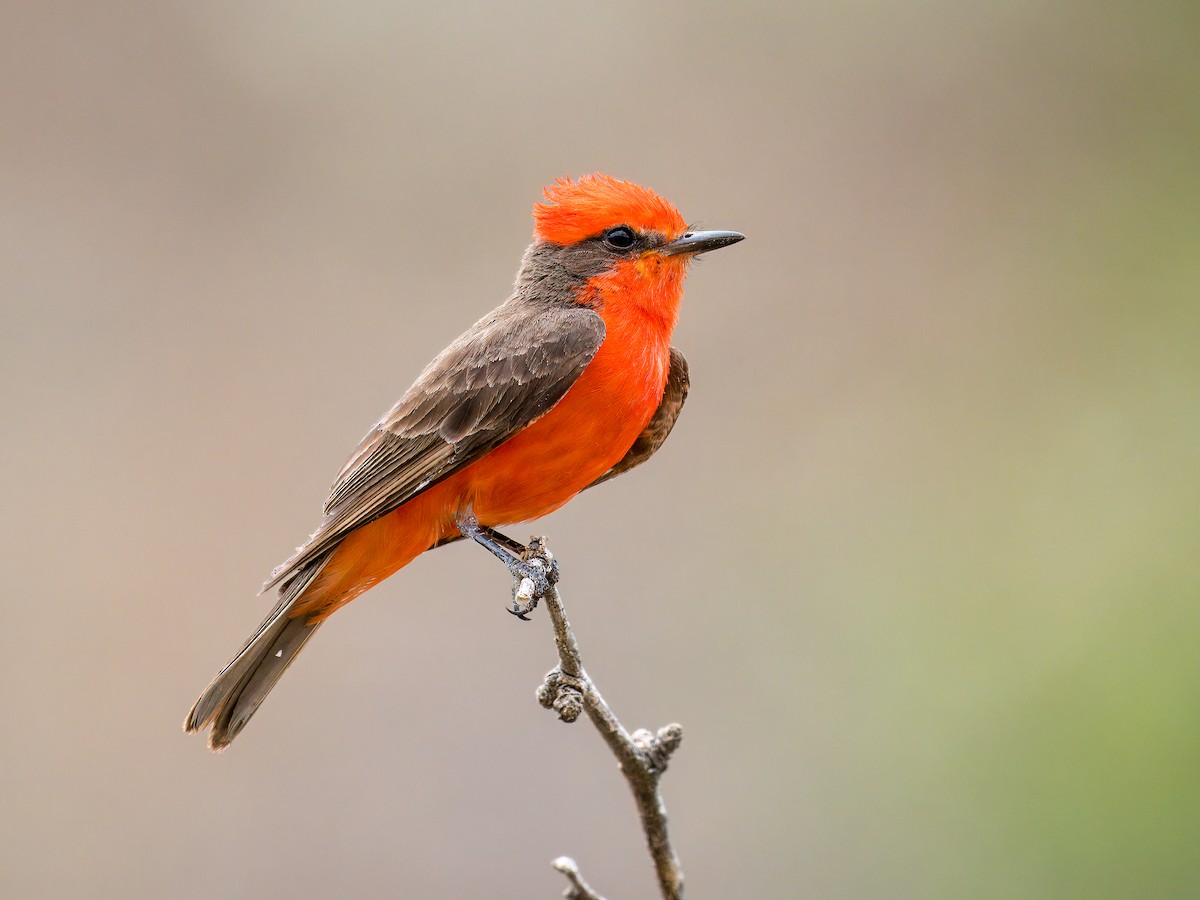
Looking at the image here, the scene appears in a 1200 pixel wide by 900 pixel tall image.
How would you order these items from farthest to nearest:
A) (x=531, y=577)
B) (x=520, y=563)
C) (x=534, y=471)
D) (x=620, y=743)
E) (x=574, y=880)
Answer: (x=534, y=471) < (x=520, y=563) < (x=531, y=577) < (x=620, y=743) < (x=574, y=880)

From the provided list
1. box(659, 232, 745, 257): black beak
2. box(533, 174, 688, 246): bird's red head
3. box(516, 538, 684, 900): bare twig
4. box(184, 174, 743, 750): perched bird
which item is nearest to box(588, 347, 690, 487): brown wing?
box(184, 174, 743, 750): perched bird

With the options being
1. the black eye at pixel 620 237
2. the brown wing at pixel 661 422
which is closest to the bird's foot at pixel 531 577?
the brown wing at pixel 661 422

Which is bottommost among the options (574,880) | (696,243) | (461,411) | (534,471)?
(574,880)

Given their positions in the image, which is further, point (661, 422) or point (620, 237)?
point (620, 237)

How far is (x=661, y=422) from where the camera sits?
4.14 m

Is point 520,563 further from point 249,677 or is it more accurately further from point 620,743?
point 249,677

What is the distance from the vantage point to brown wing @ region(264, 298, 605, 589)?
146 inches

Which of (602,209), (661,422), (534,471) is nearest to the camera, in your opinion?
(534,471)

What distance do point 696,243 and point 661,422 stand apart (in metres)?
0.63

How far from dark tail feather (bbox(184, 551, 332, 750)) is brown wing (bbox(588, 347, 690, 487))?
1.04 m

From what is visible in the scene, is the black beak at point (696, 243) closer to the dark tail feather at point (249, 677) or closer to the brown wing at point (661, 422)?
the brown wing at point (661, 422)

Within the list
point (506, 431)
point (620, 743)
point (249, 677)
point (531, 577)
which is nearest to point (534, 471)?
point (506, 431)

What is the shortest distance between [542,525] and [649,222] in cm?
239

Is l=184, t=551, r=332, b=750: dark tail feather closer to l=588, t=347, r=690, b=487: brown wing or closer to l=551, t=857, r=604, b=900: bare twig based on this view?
l=588, t=347, r=690, b=487: brown wing
